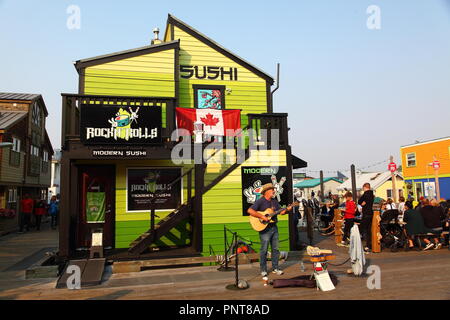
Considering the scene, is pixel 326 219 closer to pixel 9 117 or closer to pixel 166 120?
pixel 166 120

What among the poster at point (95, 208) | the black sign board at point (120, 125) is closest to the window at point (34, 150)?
the poster at point (95, 208)

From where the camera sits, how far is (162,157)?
878 cm

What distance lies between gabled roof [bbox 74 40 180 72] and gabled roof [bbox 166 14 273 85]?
90cm

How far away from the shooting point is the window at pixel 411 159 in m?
30.6

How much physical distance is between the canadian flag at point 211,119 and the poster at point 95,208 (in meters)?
3.40

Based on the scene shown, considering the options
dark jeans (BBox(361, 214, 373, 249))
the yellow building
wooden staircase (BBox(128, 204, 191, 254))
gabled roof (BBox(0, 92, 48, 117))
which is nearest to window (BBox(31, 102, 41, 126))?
gabled roof (BBox(0, 92, 48, 117))

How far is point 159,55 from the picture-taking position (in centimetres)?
1099

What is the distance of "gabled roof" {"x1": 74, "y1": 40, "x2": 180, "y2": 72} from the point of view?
10.2 meters

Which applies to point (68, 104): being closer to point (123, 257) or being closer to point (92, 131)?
point (92, 131)

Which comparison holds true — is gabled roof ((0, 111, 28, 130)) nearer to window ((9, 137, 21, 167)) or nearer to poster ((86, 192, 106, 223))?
window ((9, 137, 21, 167))

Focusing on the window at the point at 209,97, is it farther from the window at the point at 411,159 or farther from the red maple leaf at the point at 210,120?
the window at the point at 411,159

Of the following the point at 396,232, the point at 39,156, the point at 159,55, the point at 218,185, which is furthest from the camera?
the point at 39,156

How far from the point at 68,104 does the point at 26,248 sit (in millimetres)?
6740
